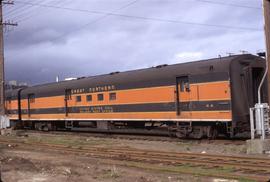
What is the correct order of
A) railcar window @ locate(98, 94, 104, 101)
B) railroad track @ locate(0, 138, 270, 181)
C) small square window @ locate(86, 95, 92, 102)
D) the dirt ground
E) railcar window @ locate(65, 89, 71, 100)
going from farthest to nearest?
railcar window @ locate(65, 89, 71, 100)
small square window @ locate(86, 95, 92, 102)
railcar window @ locate(98, 94, 104, 101)
railroad track @ locate(0, 138, 270, 181)
the dirt ground

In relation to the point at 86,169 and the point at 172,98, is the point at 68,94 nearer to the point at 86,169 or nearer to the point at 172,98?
the point at 172,98

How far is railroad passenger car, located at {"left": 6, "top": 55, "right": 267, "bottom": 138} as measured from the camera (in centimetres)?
2012

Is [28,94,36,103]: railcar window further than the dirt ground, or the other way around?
[28,94,36,103]: railcar window

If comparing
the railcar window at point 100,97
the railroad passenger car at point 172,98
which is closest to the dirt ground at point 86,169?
the railroad passenger car at point 172,98

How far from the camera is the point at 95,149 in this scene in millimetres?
19109

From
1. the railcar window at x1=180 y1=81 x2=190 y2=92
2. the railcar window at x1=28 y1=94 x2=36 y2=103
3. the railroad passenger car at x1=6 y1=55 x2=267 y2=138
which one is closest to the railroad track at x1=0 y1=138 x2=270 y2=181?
the railroad passenger car at x1=6 y1=55 x2=267 y2=138

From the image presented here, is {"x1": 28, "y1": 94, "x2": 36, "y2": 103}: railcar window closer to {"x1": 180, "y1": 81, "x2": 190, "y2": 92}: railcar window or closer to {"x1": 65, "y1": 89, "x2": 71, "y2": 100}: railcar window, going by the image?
{"x1": 65, "y1": 89, "x2": 71, "y2": 100}: railcar window

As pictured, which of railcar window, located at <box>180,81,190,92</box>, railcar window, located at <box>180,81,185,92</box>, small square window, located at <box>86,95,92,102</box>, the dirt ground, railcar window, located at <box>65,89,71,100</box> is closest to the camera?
the dirt ground

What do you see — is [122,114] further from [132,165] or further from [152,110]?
[132,165]

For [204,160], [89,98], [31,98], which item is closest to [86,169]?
[204,160]

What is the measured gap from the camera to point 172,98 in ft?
73.5

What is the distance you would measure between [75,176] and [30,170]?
216 centimetres

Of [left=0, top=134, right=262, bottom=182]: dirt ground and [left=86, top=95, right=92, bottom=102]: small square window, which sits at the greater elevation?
[left=86, top=95, right=92, bottom=102]: small square window

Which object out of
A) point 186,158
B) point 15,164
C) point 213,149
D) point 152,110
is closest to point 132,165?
point 186,158
